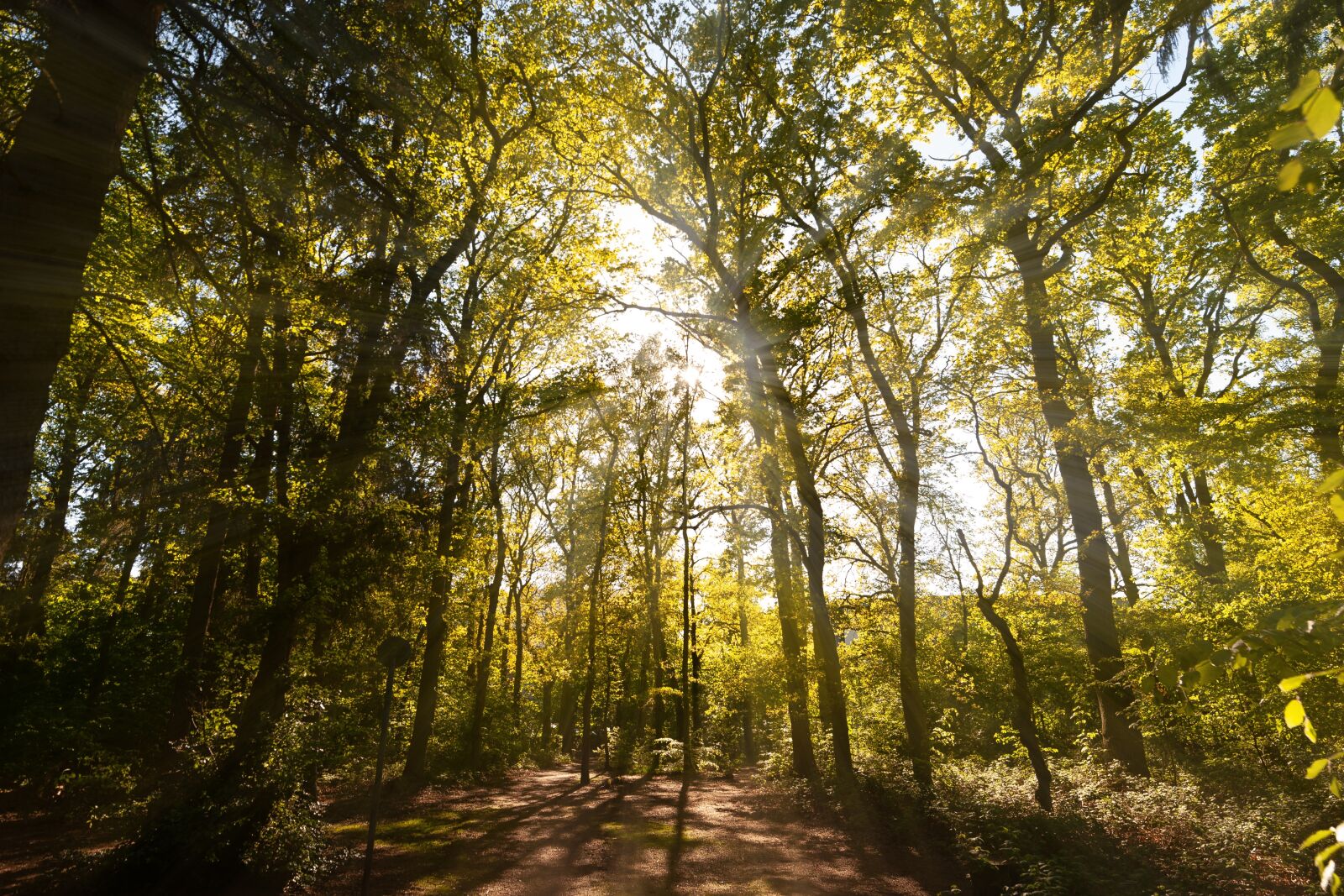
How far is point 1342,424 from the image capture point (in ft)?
33.4

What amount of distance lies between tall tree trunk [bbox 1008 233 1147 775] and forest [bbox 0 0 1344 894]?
4.9 inches

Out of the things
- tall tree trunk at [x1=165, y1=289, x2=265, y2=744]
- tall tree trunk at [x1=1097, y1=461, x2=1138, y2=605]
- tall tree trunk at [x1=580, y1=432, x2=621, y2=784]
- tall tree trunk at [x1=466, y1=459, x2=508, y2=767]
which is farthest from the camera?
tall tree trunk at [x1=1097, y1=461, x2=1138, y2=605]

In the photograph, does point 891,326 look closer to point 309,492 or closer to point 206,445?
point 309,492

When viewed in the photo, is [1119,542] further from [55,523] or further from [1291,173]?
[55,523]

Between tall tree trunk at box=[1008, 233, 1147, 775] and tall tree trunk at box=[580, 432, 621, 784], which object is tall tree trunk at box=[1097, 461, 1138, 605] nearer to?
tall tree trunk at box=[1008, 233, 1147, 775]

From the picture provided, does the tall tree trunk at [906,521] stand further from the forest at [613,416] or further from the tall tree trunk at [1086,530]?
the tall tree trunk at [1086,530]

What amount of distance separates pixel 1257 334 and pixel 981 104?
11.7 metres

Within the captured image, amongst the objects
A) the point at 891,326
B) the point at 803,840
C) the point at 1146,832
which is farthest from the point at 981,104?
the point at 803,840

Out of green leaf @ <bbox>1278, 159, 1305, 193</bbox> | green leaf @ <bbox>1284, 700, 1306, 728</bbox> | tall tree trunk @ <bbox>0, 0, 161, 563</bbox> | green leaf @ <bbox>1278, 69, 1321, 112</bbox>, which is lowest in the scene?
green leaf @ <bbox>1284, 700, 1306, 728</bbox>

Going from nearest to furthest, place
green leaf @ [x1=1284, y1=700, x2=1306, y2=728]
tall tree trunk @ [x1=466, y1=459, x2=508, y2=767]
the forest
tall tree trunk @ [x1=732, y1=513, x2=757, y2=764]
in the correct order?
1. green leaf @ [x1=1284, y1=700, x2=1306, y2=728]
2. the forest
3. tall tree trunk @ [x1=466, y1=459, x2=508, y2=767]
4. tall tree trunk @ [x1=732, y1=513, x2=757, y2=764]

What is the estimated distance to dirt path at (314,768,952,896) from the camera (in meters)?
9.58

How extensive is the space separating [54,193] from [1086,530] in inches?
622

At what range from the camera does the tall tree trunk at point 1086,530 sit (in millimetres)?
12484

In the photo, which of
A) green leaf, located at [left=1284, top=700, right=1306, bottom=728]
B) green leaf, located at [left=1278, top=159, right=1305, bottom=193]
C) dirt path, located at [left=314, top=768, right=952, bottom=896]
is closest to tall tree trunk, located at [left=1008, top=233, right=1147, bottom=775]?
dirt path, located at [left=314, top=768, right=952, bottom=896]
